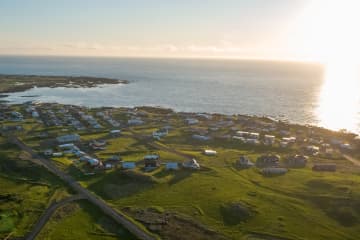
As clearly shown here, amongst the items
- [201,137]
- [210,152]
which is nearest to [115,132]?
[201,137]

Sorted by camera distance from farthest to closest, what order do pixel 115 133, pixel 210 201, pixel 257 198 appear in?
1. pixel 115 133
2. pixel 257 198
3. pixel 210 201

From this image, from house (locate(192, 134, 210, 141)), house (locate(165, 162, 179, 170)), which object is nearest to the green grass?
house (locate(165, 162, 179, 170))

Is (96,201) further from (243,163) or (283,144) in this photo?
(283,144)

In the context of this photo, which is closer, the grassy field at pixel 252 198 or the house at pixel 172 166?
the grassy field at pixel 252 198

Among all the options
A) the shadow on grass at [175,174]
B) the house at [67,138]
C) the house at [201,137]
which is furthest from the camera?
the house at [201,137]

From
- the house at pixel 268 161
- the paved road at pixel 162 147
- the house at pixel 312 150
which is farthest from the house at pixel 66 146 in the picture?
the house at pixel 312 150

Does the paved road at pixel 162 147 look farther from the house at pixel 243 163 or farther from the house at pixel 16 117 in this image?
the house at pixel 16 117

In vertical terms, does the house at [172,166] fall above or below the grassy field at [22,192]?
above
